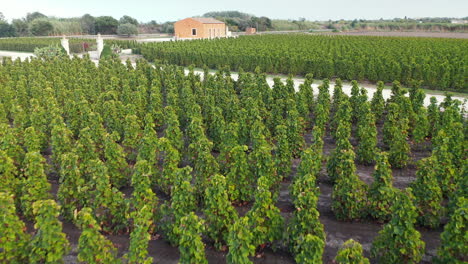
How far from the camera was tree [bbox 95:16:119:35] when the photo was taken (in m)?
84.8

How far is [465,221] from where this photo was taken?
5.60 meters

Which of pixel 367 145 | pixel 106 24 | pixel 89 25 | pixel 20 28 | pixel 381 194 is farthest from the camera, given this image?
pixel 89 25

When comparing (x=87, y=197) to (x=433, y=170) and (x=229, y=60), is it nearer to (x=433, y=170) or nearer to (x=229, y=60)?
(x=433, y=170)

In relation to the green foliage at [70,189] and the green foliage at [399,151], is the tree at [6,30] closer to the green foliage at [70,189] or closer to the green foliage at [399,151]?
the green foliage at [70,189]

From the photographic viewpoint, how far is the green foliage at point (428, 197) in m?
7.07

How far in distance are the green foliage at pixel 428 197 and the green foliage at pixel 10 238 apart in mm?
7321

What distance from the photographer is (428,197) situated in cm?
709

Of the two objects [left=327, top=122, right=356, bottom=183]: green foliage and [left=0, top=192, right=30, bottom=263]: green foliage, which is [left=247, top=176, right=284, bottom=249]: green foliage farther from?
[left=0, top=192, right=30, bottom=263]: green foliage

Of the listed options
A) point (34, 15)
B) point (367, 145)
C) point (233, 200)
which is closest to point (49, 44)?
point (233, 200)

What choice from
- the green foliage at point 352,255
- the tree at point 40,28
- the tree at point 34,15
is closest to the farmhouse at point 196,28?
the tree at point 40,28

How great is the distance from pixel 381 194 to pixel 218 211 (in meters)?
3.38

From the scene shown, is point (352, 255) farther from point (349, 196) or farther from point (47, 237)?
point (47, 237)

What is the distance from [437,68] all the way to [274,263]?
66.0 ft

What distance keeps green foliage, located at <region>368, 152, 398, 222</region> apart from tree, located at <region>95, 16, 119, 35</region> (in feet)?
289
